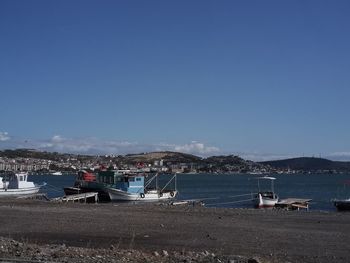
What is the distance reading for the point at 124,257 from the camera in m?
15.9

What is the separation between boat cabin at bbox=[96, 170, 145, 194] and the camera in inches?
2758

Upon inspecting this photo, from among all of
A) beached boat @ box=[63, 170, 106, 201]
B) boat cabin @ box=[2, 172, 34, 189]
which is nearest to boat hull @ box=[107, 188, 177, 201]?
beached boat @ box=[63, 170, 106, 201]

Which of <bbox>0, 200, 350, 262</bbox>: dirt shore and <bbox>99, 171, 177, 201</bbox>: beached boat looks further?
<bbox>99, 171, 177, 201</bbox>: beached boat

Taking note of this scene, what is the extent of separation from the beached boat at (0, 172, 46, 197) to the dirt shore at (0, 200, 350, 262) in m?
36.6

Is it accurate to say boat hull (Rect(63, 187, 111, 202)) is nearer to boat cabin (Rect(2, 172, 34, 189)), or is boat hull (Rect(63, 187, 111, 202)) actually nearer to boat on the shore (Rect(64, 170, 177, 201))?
boat on the shore (Rect(64, 170, 177, 201))

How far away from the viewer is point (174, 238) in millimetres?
24047

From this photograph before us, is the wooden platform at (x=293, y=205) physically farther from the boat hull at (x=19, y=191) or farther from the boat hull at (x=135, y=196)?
the boat hull at (x=19, y=191)

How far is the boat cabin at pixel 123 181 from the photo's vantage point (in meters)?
70.1

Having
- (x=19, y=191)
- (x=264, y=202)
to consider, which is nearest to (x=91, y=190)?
(x=19, y=191)

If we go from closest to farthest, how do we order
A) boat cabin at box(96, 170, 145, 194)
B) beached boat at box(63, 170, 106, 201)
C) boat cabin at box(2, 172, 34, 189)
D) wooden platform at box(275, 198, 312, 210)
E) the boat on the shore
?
wooden platform at box(275, 198, 312, 210) → beached boat at box(63, 170, 106, 201) → the boat on the shore → boat cabin at box(96, 170, 145, 194) → boat cabin at box(2, 172, 34, 189)

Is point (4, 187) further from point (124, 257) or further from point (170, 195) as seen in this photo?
point (124, 257)

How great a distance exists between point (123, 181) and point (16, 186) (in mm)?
13433

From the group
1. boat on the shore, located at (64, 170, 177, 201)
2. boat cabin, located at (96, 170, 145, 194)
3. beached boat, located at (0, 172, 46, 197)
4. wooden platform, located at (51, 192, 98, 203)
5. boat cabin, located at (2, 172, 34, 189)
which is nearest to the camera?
wooden platform, located at (51, 192, 98, 203)

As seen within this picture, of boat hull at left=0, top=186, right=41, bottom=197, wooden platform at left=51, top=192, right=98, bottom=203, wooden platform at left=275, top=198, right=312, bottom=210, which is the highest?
boat hull at left=0, top=186, right=41, bottom=197
